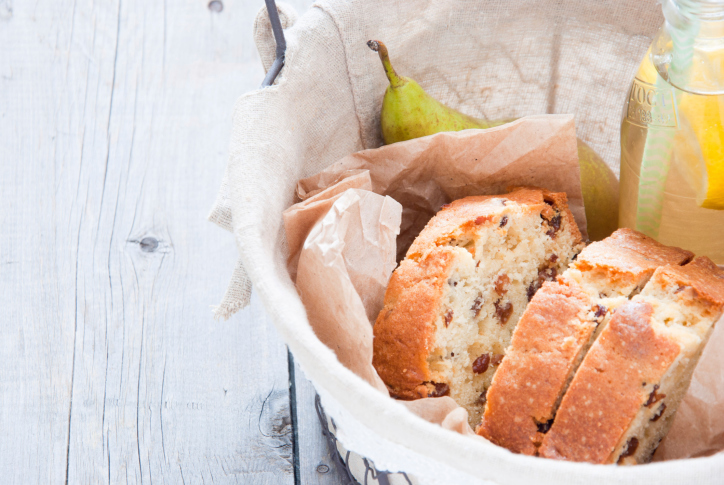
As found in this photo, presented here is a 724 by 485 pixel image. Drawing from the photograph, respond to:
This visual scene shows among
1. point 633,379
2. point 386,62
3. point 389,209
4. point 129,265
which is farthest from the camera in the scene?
point 129,265

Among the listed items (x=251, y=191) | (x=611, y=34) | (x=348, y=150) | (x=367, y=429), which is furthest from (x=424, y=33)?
(x=367, y=429)

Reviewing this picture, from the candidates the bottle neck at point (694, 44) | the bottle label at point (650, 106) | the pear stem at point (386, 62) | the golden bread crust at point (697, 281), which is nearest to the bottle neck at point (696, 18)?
the bottle neck at point (694, 44)

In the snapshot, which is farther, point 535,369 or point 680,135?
point 680,135

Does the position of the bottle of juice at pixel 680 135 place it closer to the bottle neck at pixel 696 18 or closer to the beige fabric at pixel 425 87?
the bottle neck at pixel 696 18

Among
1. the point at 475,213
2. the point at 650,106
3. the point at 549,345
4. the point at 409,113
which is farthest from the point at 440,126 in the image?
the point at 549,345

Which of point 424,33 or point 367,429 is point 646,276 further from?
point 424,33

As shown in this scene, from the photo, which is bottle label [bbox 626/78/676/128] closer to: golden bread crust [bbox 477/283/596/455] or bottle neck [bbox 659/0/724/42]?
bottle neck [bbox 659/0/724/42]

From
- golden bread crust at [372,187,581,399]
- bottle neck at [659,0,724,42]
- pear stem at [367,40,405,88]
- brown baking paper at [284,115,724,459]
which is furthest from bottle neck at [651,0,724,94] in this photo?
pear stem at [367,40,405,88]

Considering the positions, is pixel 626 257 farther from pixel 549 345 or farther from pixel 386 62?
pixel 386 62
